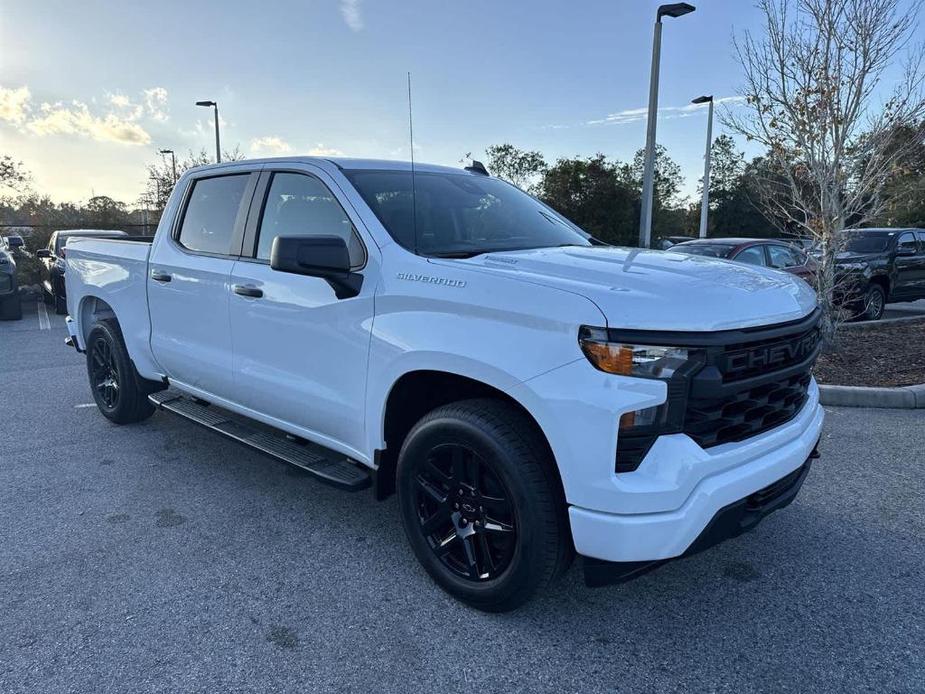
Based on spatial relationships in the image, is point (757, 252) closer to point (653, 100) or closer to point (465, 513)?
point (653, 100)

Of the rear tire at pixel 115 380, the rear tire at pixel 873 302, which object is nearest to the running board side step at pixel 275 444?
the rear tire at pixel 115 380

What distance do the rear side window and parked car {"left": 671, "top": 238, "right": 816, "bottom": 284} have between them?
6682 millimetres

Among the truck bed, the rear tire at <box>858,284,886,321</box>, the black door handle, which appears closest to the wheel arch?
the black door handle

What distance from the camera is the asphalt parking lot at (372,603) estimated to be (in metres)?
2.38

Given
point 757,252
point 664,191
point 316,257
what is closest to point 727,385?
point 316,257

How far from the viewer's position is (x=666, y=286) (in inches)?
95.3

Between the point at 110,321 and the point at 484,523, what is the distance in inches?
151

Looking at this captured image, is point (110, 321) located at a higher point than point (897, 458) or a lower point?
higher

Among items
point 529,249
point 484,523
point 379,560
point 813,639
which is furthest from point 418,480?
point 813,639

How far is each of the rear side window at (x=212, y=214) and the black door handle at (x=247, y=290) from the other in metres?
0.35

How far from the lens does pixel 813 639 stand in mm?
2568

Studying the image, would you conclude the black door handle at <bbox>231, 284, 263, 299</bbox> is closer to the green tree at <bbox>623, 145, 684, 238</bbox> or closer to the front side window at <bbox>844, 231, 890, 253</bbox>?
the front side window at <bbox>844, 231, 890, 253</bbox>

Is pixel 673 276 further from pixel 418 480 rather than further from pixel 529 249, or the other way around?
pixel 418 480

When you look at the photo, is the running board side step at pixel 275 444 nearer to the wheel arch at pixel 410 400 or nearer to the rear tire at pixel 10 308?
the wheel arch at pixel 410 400
